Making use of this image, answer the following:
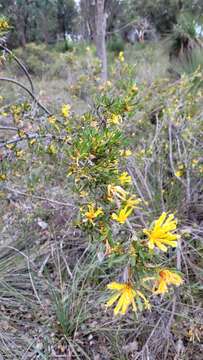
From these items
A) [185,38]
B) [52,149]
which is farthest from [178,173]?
[185,38]

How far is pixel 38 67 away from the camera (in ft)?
26.6

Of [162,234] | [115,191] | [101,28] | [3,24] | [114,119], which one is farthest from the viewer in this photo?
[101,28]

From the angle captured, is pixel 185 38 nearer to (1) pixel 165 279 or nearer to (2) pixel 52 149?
(2) pixel 52 149

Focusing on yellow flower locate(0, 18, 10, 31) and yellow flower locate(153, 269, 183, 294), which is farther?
yellow flower locate(0, 18, 10, 31)

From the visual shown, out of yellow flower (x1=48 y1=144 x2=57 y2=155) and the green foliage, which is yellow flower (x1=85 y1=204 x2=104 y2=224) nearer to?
yellow flower (x1=48 y1=144 x2=57 y2=155)

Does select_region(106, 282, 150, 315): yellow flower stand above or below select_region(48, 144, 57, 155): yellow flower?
below

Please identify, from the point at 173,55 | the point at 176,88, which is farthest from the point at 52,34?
the point at 176,88

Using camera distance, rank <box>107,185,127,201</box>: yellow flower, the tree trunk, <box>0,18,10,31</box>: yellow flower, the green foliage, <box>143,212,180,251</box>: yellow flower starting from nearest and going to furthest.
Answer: <box>143,212,180,251</box>: yellow flower, <box>107,185,127,201</box>: yellow flower, <box>0,18,10,31</box>: yellow flower, the tree trunk, the green foliage

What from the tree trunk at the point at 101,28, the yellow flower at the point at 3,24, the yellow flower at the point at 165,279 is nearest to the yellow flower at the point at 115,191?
the yellow flower at the point at 165,279

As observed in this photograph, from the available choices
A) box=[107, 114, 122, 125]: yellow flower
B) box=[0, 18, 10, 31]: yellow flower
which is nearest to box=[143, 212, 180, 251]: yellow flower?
box=[107, 114, 122, 125]: yellow flower

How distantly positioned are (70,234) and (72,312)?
0.58m

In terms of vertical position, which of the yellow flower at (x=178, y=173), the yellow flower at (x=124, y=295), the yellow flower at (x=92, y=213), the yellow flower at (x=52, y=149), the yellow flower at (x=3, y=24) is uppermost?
the yellow flower at (x=3, y=24)

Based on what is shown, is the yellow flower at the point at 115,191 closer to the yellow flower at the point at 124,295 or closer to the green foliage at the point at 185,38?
the yellow flower at the point at 124,295

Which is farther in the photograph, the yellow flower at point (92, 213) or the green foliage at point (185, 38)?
the green foliage at point (185, 38)
